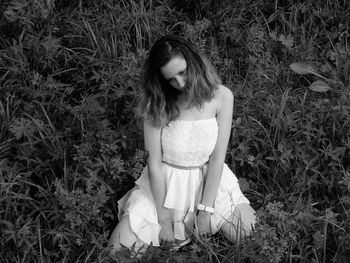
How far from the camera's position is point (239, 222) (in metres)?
3.01

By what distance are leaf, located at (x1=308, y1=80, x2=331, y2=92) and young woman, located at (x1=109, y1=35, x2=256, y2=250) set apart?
1.00 meters

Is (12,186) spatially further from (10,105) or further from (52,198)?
(10,105)

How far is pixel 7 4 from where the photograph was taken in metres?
3.96

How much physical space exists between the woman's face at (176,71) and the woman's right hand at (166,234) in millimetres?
740

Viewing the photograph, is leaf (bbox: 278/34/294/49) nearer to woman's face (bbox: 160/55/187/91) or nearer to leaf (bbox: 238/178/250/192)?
leaf (bbox: 238/178/250/192)

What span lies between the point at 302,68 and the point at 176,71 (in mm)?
1507

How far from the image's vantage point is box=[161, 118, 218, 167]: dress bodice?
2.96m

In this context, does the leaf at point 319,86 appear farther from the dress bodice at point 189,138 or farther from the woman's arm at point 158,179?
the woman's arm at point 158,179

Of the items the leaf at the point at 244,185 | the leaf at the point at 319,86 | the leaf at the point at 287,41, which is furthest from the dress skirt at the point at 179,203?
the leaf at the point at 287,41

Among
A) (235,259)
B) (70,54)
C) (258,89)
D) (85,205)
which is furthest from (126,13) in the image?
(235,259)

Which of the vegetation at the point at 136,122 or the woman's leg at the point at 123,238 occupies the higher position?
the vegetation at the point at 136,122

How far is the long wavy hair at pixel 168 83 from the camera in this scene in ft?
8.87

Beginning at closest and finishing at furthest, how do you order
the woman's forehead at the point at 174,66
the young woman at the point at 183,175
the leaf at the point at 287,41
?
→ the woman's forehead at the point at 174,66
the young woman at the point at 183,175
the leaf at the point at 287,41

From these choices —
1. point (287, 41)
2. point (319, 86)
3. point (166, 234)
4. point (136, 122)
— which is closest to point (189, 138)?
point (166, 234)
